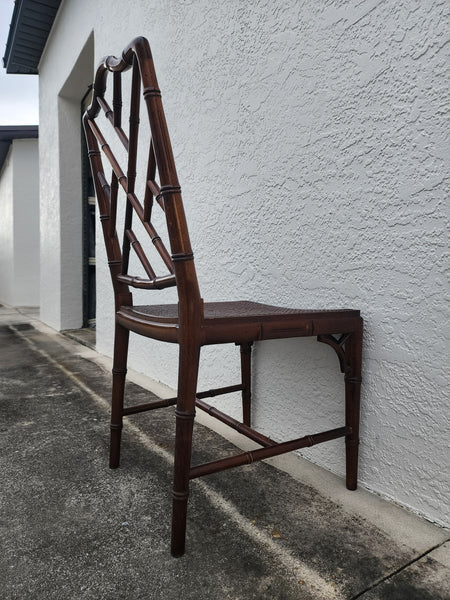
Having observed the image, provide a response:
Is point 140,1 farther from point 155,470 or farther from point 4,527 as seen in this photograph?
point 4,527

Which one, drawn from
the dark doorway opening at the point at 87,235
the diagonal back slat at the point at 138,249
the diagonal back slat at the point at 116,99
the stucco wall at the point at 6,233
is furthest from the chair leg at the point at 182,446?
the stucco wall at the point at 6,233

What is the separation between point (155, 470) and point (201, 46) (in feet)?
5.92

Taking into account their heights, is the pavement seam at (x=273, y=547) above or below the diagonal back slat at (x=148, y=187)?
below

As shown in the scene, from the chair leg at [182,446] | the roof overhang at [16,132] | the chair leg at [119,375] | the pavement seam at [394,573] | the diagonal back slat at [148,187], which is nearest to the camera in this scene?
the pavement seam at [394,573]

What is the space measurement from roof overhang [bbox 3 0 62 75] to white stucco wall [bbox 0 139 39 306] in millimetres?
3217

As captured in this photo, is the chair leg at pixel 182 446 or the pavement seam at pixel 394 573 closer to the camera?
the pavement seam at pixel 394 573

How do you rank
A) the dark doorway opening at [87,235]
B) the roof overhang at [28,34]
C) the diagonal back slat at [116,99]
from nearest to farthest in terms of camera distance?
the diagonal back slat at [116,99], the roof overhang at [28,34], the dark doorway opening at [87,235]

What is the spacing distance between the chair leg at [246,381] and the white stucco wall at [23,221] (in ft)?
28.2

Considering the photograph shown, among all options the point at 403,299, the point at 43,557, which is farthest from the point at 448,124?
the point at 43,557

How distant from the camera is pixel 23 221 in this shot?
906 centimetres

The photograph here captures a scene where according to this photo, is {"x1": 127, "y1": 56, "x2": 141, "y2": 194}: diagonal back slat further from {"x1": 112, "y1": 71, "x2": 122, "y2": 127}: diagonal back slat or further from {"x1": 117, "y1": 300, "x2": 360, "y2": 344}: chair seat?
{"x1": 117, "y1": 300, "x2": 360, "y2": 344}: chair seat

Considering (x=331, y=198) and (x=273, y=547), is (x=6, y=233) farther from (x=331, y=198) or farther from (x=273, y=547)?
(x=273, y=547)

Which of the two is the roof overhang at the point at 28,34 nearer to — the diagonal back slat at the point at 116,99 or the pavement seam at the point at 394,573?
the diagonal back slat at the point at 116,99

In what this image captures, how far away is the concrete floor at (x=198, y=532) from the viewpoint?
84 cm
